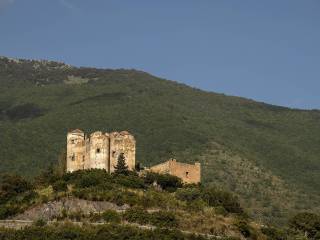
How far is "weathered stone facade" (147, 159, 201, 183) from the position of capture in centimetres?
9531

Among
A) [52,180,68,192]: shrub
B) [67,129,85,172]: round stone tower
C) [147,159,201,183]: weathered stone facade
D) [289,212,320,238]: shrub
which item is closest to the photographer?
[52,180,68,192]: shrub

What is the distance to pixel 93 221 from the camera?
263ft

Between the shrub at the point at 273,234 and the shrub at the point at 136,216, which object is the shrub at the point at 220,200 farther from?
the shrub at the point at 136,216

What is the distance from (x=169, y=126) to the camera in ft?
515

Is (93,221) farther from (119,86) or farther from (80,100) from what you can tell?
(119,86)

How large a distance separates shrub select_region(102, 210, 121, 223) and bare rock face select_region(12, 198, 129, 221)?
3.95 ft

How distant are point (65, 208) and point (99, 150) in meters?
9.85

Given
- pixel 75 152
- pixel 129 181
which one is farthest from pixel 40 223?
pixel 75 152

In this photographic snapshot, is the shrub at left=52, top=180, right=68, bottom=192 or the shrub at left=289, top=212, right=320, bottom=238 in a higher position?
the shrub at left=52, top=180, right=68, bottom=192

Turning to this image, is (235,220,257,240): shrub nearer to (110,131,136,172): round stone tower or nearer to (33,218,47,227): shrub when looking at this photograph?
(110,131,136,172): round stone tower

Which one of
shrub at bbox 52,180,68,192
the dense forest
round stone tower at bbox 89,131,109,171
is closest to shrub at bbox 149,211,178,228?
the dense forest

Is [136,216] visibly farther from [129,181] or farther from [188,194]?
[188,194]

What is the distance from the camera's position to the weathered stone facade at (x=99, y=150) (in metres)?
90.9

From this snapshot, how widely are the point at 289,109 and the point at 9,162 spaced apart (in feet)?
247
